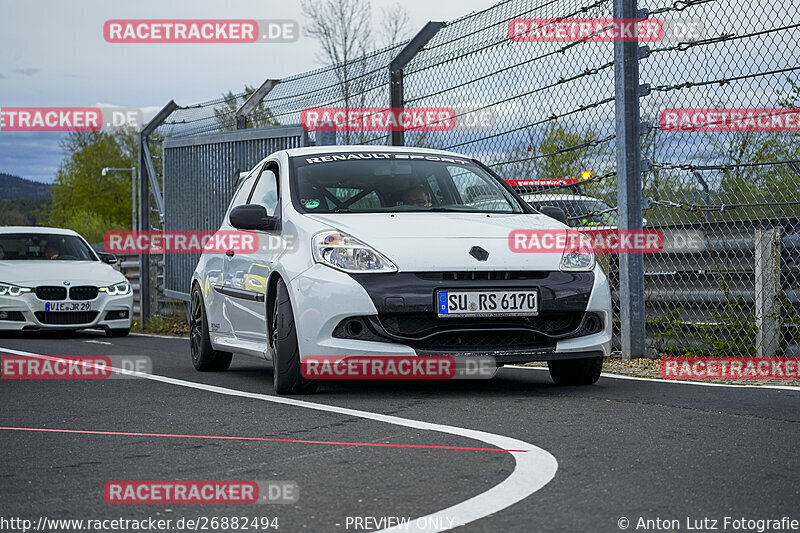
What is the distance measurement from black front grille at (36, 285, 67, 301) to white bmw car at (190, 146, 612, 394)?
316 inches

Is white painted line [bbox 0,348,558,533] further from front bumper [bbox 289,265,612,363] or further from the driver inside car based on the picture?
the driver inside car

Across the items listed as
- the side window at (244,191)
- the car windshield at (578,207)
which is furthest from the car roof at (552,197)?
the side window at (244,191)

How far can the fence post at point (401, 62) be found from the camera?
1149cm

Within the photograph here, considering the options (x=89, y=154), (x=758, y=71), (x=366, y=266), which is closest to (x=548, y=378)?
(x=366, y=266)

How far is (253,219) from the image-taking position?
7266 mm

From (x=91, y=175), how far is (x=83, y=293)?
79.0 metres

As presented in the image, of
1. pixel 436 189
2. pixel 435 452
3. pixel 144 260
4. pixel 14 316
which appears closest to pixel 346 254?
pixel 436 189

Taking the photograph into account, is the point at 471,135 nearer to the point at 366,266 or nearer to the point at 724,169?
the point at 724,169

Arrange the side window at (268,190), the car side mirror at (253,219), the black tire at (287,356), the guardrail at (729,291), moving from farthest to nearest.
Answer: the guardrail at (729,291) < the side window at (268,190) < the car side mirror at (253,219) < the black tire at (287,356)

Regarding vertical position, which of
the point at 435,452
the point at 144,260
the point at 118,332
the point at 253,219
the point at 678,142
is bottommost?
the point at 118,332

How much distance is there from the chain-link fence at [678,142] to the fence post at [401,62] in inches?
13.3

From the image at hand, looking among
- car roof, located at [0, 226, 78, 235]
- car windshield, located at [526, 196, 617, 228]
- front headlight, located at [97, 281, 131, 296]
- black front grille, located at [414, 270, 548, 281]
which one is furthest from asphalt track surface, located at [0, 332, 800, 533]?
car roof, located at [0, 226, 78, 235]

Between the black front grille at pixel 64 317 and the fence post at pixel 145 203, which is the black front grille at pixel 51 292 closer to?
the black front grille at pixel 64 317

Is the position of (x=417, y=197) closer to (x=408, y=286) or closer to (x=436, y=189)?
(x=436, y=189)
